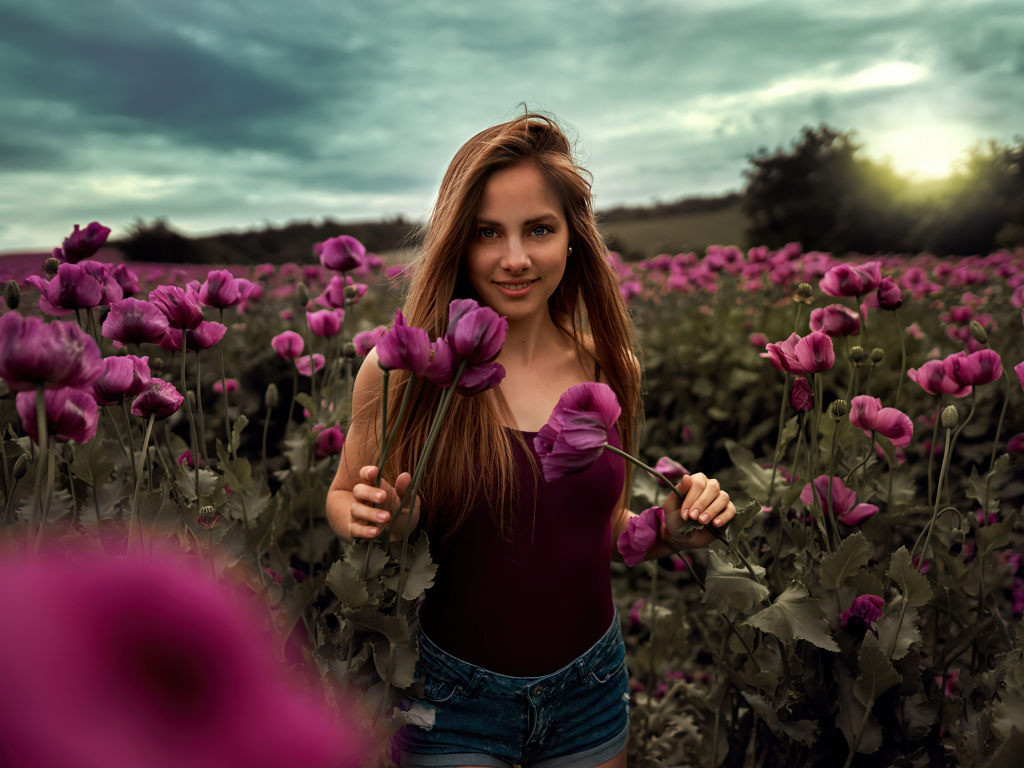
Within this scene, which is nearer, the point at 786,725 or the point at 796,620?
the point at 796,620

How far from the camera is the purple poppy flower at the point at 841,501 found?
4.64ft

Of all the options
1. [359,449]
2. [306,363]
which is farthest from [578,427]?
[306,363]

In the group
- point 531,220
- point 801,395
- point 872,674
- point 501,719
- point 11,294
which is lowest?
point 501,719

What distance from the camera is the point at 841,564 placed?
1.23m

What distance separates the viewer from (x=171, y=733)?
0.15 metres

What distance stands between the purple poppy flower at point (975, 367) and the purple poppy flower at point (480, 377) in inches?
39.8

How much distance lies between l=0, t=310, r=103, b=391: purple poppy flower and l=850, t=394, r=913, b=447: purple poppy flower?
49.3 inches

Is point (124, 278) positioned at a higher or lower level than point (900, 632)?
higher

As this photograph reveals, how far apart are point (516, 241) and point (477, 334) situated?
595mm

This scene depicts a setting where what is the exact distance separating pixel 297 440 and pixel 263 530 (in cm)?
50

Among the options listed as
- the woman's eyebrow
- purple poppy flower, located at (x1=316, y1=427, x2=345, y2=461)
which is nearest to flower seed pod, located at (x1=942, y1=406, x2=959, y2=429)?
the woman's eyebrow

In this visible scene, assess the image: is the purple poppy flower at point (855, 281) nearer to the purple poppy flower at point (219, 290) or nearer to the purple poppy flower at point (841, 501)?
the purple poppy flower at point (841, 501)

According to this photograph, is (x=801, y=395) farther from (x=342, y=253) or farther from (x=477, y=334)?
(x=342, y=253)

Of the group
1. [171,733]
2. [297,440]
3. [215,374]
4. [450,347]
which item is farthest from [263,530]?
[215,374]
